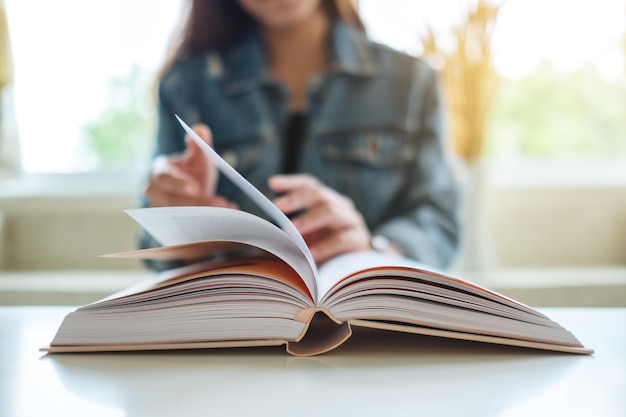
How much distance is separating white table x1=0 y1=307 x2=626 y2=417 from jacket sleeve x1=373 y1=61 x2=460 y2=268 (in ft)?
2.18

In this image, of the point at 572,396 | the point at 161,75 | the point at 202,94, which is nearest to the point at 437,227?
the point at 202,94

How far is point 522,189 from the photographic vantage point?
2.14 metres

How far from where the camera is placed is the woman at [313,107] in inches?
54.3

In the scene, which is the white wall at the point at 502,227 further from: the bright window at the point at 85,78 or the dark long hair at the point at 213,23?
the dark long hair at the point at 213,23

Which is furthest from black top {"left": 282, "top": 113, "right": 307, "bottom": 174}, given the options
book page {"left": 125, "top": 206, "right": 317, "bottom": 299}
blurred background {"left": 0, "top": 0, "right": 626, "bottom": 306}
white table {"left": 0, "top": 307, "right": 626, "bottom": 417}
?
white table {"left": 0, "top": 307, "right": 626, "bottom": 417}

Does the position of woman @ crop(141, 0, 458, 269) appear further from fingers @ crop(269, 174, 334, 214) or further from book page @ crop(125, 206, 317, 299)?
book page @ crop(125, 206, 317, 299)

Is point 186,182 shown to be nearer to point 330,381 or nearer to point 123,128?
point 330,381

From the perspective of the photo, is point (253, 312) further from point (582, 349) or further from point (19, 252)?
point (19, 252)

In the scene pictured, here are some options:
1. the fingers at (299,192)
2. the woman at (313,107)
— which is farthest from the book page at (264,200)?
the woman at (313,107)

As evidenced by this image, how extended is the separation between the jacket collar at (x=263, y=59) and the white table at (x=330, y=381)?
104 centimetres

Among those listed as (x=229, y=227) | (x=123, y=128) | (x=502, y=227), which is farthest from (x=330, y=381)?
(x=123, y=128)

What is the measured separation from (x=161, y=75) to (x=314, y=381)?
1.28m

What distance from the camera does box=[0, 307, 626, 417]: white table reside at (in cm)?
34

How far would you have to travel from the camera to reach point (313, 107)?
143 centimetres
